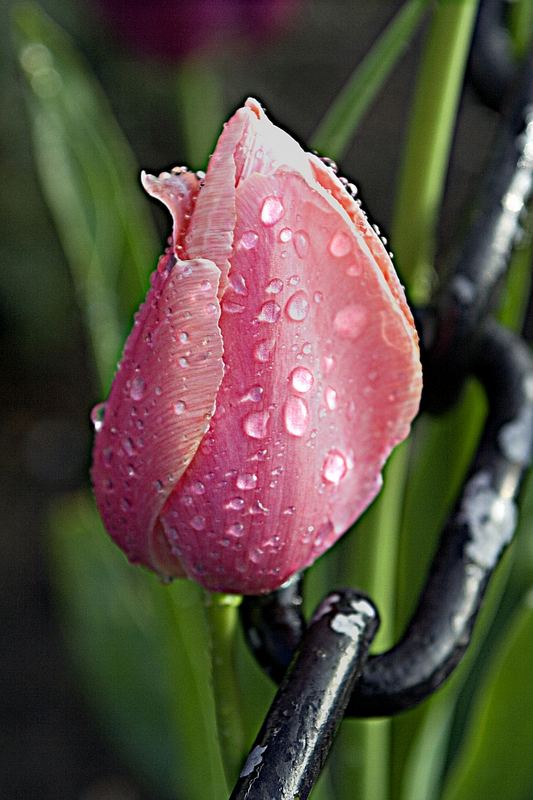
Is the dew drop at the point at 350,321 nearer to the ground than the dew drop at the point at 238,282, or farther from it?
nearer to the ground

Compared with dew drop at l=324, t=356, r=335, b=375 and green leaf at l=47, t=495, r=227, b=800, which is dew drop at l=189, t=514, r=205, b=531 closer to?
dew drop at l=324, t=356, r=335, b=375

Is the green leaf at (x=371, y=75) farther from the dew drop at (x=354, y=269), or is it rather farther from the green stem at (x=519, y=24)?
the dew drop at (x=354, y=269)

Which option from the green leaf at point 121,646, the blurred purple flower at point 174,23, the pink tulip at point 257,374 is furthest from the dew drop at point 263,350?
the blurred purple flower at point 174,23

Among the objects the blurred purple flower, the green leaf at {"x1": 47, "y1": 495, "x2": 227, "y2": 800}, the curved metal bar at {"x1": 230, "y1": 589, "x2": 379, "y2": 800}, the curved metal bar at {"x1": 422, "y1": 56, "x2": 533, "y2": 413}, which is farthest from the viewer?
the blurred purple flower

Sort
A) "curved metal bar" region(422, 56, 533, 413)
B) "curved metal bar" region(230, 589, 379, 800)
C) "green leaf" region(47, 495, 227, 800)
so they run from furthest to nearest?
"green leaf" region(47, 495, 227, 800) < "curved metal bar" region(422, 56, 533, 413) < "curved metal bar" region(230, 589, 379, 800)

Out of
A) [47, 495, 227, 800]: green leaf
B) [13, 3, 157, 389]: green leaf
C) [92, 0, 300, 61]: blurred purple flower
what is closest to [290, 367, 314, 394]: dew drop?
[13, 3, 157, 389]: green leaf

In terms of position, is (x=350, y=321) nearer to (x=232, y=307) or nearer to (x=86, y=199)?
(x=232, y=307)

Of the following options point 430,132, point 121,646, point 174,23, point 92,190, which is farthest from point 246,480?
point 174,23
